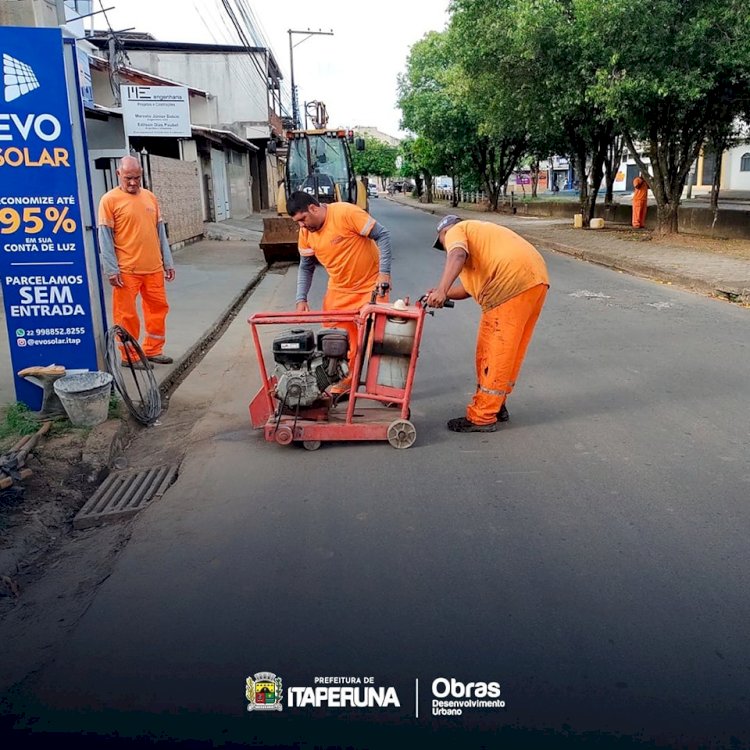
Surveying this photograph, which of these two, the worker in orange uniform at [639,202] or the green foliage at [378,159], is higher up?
the green foliage at [378,159]

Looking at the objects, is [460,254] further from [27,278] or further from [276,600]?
[27,278]

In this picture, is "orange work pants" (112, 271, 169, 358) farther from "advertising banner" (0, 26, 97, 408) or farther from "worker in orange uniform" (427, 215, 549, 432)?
"worker in orange uniform" (427, 215, 549, 432)

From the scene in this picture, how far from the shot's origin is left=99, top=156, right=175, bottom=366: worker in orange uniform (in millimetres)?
7062

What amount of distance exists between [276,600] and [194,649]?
1.43ft

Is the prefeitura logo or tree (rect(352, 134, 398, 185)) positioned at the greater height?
tree (rect(352, 134, 398, 185))

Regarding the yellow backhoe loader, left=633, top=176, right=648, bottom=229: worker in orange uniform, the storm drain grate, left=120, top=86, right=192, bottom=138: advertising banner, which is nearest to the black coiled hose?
the storm drain grate

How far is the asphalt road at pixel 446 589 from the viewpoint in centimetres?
260

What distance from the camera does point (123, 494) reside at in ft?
15.9

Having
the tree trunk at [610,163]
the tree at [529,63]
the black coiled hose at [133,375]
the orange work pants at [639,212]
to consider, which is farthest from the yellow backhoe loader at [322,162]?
the tree trunk at [610,163]

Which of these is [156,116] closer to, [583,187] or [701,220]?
[701,220]

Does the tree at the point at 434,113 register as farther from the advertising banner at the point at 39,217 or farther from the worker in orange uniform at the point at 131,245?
the advertising banner at the point at 39,217

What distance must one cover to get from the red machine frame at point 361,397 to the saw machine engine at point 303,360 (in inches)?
4.0

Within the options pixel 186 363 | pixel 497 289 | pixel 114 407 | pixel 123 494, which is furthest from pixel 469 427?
pixel 186 363

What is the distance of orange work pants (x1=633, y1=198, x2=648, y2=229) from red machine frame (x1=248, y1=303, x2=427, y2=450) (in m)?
20.3
